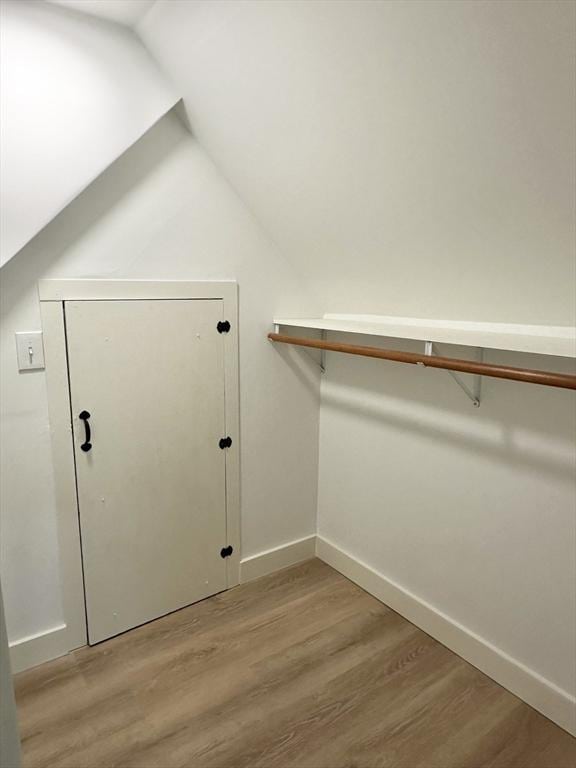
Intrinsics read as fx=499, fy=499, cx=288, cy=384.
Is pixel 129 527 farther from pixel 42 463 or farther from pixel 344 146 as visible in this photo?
pixel 344 146

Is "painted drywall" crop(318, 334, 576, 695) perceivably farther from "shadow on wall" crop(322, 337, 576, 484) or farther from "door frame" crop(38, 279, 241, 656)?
"door frame" crop(38, 279, 241, 656)

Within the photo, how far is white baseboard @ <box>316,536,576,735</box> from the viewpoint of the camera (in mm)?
1762

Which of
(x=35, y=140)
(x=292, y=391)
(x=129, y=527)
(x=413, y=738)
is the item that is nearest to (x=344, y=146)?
(x=35, y=140)

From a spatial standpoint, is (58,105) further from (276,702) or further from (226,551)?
(276,702)

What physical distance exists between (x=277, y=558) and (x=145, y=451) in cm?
102

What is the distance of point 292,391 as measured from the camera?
263cm

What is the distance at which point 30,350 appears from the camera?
1.85 m

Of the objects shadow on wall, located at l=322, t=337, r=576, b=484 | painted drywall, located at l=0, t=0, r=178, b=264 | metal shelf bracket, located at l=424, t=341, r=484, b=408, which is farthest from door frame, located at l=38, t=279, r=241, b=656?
metal shelf bracket, located at l=424, t=341, r=484, b=408

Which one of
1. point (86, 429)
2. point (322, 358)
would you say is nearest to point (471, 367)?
point (322, 358)

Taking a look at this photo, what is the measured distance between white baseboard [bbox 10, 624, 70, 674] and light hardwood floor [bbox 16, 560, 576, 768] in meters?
0.04

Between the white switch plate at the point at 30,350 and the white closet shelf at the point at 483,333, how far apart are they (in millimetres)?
1086

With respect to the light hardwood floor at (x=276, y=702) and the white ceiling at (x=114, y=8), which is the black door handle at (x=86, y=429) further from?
the white ceiling at (x=114, y=8)

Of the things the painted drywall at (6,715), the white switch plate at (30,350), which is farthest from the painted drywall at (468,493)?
the painted drywall at (6,715)

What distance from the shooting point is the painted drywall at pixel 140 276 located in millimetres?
1854
